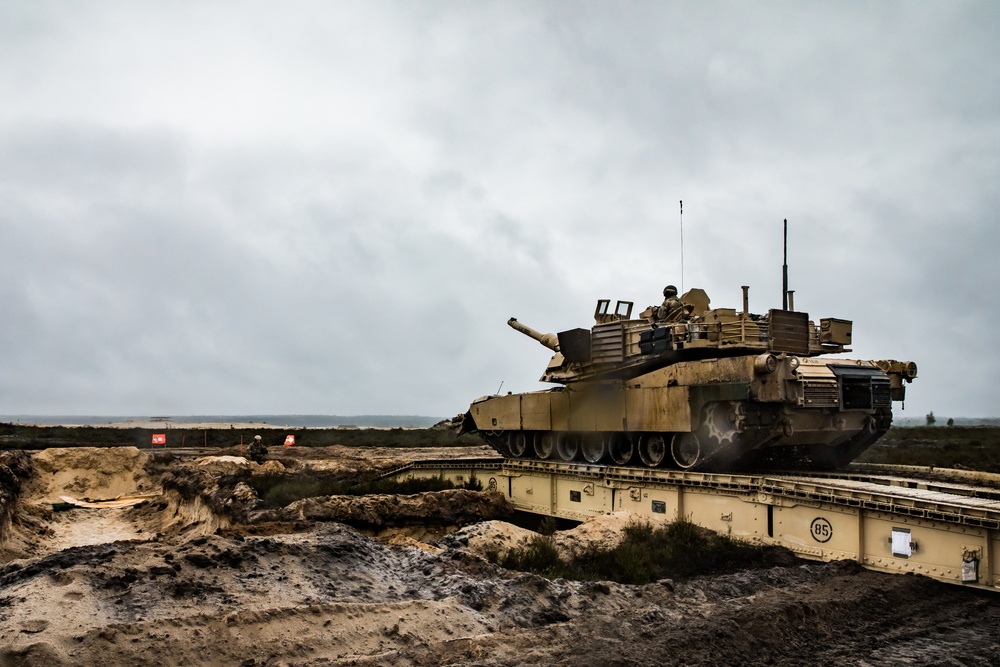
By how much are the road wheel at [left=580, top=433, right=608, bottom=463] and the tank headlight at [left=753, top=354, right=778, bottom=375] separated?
14.6 feet

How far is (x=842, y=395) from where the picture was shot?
44.5ft

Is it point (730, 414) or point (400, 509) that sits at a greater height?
point (730, 414)

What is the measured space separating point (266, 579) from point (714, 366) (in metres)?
9.01

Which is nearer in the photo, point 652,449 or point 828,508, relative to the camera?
point 828,508

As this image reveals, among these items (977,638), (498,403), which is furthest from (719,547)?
(498,403)

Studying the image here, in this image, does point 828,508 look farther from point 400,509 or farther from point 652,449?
point 400,509

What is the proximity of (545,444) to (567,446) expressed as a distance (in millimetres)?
845

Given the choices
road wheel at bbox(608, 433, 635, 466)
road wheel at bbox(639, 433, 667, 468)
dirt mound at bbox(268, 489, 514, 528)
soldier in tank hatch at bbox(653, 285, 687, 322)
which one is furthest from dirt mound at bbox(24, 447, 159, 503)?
soldier in tank hatch at bbox(653, 285, 687, 322)

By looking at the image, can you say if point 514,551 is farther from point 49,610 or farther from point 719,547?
point 49,610

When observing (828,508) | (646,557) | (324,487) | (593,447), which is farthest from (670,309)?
(324,487)

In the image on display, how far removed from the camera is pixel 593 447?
16.8 m

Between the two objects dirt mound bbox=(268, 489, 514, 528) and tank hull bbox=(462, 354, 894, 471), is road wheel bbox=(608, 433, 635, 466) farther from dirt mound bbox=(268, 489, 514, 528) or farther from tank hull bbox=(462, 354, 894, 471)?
dirt mound bbox=(268, 489, 514, 528)

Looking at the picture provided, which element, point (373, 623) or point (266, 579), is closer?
point (373, 623)

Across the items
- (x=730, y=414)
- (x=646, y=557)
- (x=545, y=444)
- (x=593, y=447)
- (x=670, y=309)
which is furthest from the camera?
(x=545, y=444)
